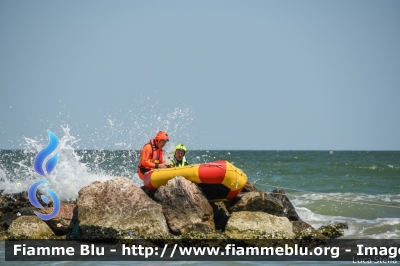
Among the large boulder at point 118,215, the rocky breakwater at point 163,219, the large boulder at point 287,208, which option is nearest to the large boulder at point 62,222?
the rocky breakwater at point 163,219

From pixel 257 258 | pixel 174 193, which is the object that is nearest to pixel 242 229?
pixel 257 258

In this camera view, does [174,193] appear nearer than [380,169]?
Yes

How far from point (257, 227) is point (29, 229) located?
4.44m

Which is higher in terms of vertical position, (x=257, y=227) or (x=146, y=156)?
(x=146, y=156)

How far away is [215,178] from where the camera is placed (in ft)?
36.7

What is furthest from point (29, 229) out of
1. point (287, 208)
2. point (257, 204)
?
point (287, 208)

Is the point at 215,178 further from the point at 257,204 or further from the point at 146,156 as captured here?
the point at 146,156

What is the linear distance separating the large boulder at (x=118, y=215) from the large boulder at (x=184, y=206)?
28 cm

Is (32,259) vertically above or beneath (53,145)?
beneath

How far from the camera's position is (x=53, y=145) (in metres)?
11.4

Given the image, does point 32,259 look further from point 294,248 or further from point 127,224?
point 294,248

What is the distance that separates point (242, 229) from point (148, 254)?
5.98 ft

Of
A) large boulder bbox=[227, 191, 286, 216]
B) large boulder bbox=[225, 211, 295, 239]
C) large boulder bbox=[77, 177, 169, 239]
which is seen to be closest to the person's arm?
large boulder bbox=[77, 177, 169, 239]

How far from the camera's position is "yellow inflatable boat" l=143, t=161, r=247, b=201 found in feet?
36.7
